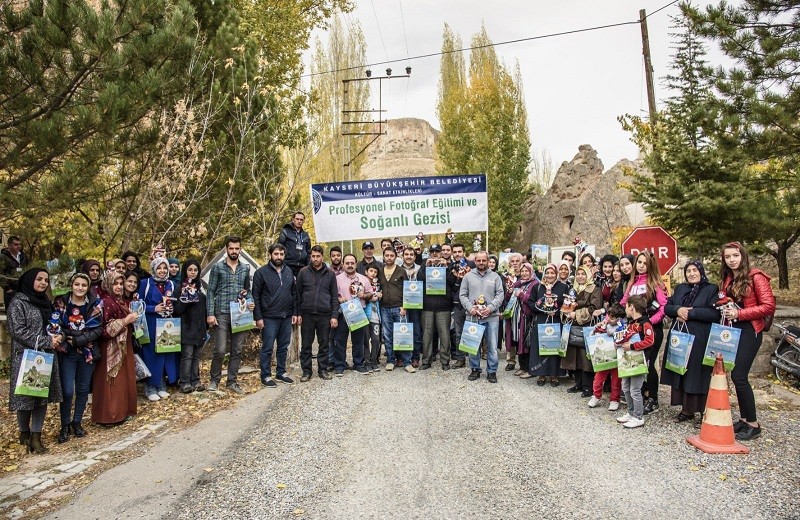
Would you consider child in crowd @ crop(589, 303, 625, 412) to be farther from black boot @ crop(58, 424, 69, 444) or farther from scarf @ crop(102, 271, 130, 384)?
black boot @ crop(58, 424, 69, 444)

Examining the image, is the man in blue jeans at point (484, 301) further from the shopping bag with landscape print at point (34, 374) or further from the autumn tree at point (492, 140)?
the autumn tree at point (492, 140)

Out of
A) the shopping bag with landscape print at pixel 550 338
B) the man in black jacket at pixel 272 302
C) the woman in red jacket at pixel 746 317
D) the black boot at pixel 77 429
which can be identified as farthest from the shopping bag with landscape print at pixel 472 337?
the black boot at pixel 77 429

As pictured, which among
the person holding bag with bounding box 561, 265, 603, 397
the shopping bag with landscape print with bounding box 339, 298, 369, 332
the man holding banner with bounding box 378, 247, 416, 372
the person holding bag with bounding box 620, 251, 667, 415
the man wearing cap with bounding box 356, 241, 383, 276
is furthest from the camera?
the man wearing cap with bounding box 356, 241, 383, 276

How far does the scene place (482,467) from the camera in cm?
486

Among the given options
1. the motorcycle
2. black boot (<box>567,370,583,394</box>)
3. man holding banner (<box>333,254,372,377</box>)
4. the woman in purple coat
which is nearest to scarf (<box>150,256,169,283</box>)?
man holding banner (<box>333,254,372,377</box>)

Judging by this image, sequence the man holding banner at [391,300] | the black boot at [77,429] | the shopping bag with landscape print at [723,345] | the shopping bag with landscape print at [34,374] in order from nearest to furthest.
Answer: the shopping bag with landscape print at [34,374] < the shopping bag with landscape print at [723,345] < the black boot at [77,429] < the man holding banner at [391,300]

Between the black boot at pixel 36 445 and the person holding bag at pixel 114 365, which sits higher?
the person holding bag at pixel 114 365

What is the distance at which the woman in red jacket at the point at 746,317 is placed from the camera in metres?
5.54

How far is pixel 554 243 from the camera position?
25.2 meters

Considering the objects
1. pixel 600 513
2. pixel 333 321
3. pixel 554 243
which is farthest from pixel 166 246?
pixel 554 243

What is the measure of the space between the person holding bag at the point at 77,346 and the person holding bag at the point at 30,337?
188mm

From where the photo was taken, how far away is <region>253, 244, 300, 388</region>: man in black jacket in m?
8.09

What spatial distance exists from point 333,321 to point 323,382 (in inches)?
35.8

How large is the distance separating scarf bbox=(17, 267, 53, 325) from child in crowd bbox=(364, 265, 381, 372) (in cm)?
446
